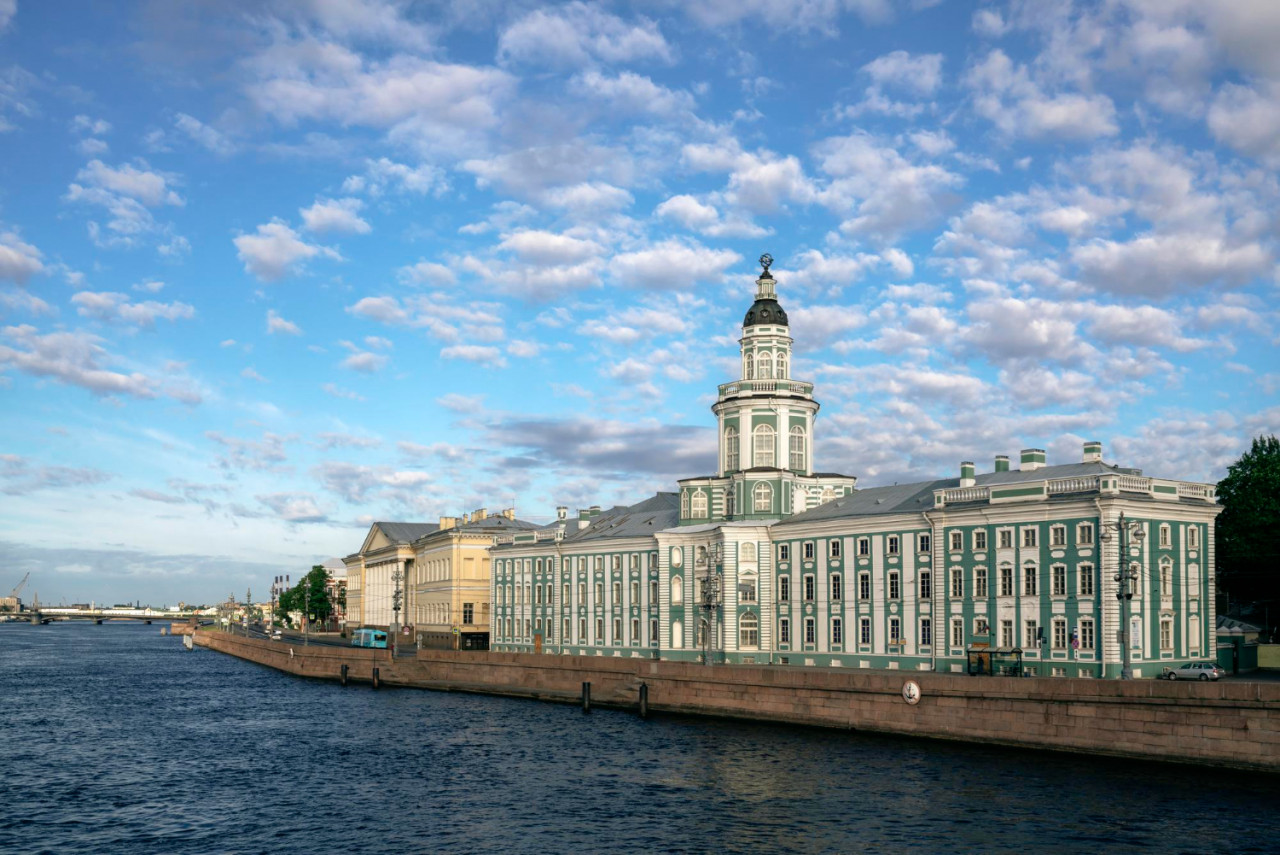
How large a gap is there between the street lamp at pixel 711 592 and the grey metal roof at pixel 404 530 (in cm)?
8478

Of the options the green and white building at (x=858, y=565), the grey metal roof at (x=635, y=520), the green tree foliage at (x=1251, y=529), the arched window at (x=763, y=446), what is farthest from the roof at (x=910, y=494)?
the green tree foliage at (x=1251, y=529)

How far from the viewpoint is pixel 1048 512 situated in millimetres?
66438

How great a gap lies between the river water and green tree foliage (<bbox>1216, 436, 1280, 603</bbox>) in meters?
45.5

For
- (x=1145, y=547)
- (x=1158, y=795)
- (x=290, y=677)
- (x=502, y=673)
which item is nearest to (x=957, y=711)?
(x=1158, y=795)

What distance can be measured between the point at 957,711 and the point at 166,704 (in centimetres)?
5514

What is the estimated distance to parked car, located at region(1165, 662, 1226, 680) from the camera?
6102 cm

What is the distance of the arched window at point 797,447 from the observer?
92438 mm

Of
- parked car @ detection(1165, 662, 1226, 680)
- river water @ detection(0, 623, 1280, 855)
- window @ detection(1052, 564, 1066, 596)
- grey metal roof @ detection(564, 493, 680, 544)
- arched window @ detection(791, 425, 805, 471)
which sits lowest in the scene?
river water @ detection(0, 623, 1280, 855)

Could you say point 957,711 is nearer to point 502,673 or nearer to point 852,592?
point 852,592

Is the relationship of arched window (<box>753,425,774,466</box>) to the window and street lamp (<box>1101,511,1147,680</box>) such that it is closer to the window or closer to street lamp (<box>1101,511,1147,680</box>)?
the window

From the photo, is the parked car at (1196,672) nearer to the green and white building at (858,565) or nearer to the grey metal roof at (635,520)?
the green and white building at (858,565)

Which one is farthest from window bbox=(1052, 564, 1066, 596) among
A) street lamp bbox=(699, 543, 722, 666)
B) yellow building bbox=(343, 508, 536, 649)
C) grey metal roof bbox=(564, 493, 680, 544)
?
yellow building bbox=(343, 508, 536, 649)

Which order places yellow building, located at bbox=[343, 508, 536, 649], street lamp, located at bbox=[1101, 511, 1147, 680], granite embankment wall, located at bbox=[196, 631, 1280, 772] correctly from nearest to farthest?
granite embankment wall, located at bbox=[196, 631, 1280, 772] → street lamp, located at bbox=[1101, 511, 1147, 680] → yellow building, located at bbox=[343, 508, 536, 649]

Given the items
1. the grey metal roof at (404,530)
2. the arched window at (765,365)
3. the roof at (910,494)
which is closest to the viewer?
the roof at (910,494)
